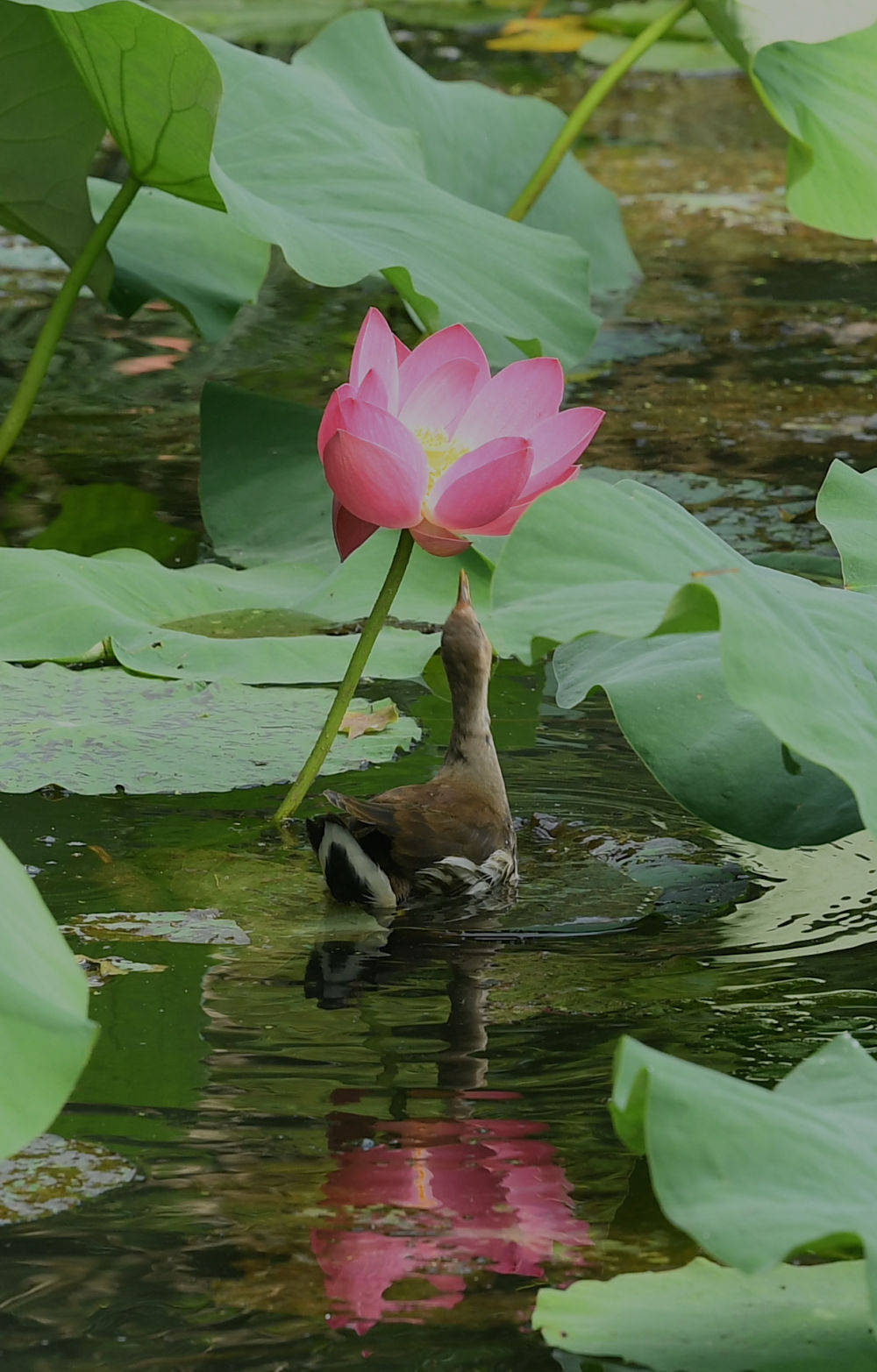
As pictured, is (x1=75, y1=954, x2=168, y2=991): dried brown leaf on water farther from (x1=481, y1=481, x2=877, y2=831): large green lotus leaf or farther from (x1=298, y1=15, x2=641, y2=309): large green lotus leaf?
(x1=298, y1=15, x2=641, y2=309): large green lotus leaf

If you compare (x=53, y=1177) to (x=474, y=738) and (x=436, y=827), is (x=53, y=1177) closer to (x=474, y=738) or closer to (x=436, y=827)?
(x=436, y=827)

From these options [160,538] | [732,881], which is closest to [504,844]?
[732,881]

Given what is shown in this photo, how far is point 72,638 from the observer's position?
225 centimetres

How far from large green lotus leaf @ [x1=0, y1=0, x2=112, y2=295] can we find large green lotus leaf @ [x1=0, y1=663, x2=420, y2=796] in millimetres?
769

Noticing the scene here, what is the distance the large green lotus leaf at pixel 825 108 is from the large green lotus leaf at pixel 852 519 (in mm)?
1227

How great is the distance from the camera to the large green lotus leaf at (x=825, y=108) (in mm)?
3010

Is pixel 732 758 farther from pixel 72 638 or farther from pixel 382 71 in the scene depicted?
pixel 382 71

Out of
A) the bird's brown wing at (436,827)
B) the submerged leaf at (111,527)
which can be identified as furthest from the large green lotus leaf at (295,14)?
the bird's brown wing at (436,827)

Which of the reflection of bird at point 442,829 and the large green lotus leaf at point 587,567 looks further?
the reflection of bird at point 442,829

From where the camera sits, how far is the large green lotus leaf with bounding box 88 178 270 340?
313 centimetres

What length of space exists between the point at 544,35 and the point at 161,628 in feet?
25.3

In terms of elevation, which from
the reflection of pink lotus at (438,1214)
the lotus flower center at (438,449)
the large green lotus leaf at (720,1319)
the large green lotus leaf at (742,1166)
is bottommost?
the reflection of pink lotus at (438,1214)

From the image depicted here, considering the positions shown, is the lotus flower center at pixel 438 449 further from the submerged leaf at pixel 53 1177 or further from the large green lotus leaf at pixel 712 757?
the submerged leaf at pixel 53 1177

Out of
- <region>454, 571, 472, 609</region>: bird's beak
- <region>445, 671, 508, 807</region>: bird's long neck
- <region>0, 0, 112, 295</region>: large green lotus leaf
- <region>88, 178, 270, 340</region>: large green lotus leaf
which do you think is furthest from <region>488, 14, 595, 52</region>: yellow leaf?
<region>445, 671, 508, 807</region>: bird's long neck
